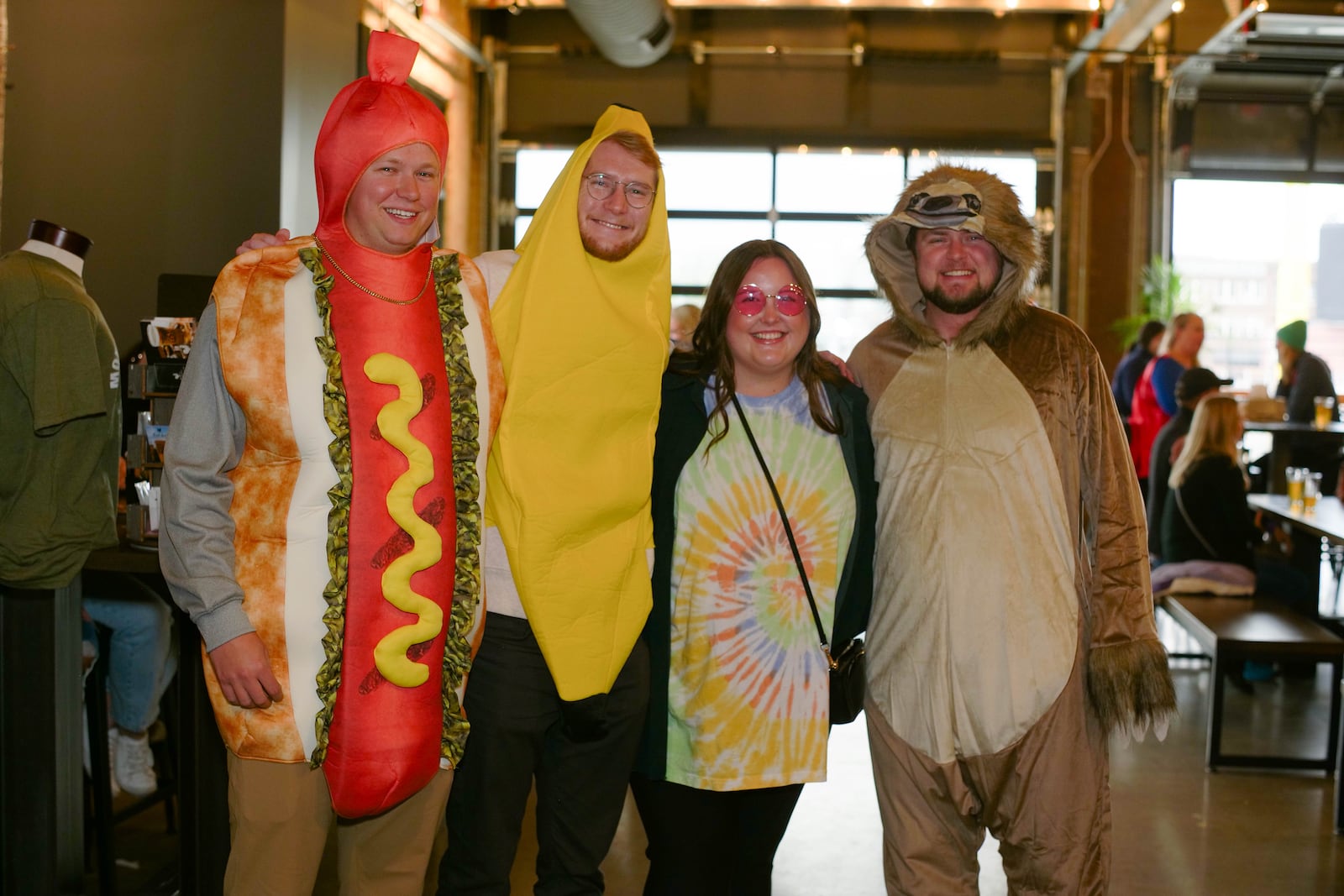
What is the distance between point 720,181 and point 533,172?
1.56 meters

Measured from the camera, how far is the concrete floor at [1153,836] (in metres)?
3.21

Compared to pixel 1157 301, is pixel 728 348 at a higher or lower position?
lower

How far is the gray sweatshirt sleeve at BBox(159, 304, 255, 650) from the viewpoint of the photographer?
1.76 meters

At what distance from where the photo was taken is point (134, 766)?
11.0 feet

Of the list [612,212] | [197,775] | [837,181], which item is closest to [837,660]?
[612,212]

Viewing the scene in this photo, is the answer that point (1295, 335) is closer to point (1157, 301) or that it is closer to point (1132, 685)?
point (1157, 301)

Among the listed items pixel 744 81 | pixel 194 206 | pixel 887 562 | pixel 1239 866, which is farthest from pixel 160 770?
pixel 744 81

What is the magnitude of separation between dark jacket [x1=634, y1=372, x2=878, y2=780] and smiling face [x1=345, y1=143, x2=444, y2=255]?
1.96 feet

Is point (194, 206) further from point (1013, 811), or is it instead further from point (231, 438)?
point (1013, 811)

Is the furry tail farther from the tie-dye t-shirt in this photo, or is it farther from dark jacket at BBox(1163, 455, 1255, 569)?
dark jacket at BBox(1163, 455, 1255, 569)

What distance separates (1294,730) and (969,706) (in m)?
3.22

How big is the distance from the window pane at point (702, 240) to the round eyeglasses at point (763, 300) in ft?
24.6

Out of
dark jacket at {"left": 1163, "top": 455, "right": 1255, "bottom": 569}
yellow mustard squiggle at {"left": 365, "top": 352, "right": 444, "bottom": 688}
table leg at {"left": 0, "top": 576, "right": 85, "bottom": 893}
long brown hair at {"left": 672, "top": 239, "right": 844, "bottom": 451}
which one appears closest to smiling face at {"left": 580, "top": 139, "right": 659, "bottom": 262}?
long brown hair at {"left": 672, "top": 239, "right": 844, "bottom": 451}

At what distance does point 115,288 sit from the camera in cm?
421
